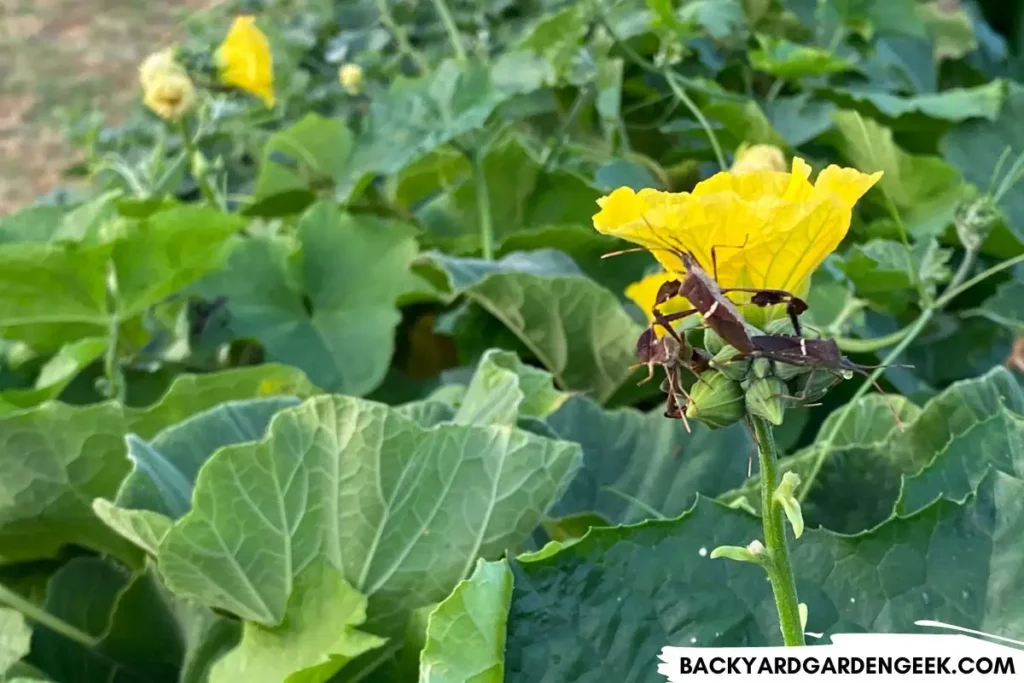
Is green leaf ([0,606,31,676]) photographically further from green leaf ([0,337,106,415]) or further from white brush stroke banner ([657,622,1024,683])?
white brush stroke banner ([657,622,1024,683])

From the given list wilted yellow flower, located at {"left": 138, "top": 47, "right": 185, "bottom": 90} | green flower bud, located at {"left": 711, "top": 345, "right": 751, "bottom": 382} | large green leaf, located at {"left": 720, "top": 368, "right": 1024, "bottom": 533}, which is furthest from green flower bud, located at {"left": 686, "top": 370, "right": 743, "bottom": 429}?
wilted yellow flower, located at {"left": 138, "top": 47, "right": 185, "bottom": 90}

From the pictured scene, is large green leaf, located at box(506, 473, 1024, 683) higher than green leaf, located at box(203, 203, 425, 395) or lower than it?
higher

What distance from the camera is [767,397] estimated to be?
22 centimetres

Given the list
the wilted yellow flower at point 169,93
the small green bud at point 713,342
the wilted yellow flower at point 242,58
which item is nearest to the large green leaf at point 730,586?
the small green bud at point 713,342

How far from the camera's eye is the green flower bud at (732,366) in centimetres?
22

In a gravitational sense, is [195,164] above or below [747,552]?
below

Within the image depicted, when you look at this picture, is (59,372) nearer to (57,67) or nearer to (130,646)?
(130,646)

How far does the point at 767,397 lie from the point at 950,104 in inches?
27.4

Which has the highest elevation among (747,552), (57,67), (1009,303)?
(747,552)

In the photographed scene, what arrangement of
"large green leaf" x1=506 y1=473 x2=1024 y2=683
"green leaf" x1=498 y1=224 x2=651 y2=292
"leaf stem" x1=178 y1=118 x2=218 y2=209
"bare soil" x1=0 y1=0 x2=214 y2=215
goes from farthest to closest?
"bare soil" x1=0 y1=0 x2=214 y2=215 → "leaf stem" x1=178 y1=118 x2=218 y2=209 → "green leaf" x1=498 y1=224 x2=651 y2=292 → "large green leaf" x1=506 y1=473 x2=1024 y2=683

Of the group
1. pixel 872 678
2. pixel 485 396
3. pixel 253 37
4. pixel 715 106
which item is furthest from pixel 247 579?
pixel 253 37

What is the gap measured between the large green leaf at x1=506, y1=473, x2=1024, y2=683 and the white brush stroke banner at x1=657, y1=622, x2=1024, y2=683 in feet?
0.26

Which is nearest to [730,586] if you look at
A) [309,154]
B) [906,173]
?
[906,173]

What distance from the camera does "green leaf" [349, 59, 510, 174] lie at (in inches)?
29.2
